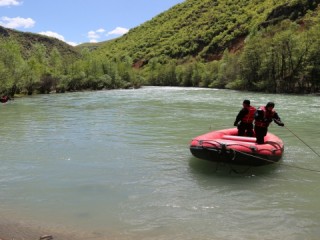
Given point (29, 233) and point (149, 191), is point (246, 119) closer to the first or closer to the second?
point (149, 191)

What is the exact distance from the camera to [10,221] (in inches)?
311

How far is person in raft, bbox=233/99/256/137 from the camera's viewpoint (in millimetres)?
12609

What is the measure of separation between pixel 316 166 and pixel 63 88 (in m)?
64.4

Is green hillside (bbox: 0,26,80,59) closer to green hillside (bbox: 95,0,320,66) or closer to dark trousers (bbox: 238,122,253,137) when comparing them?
green hillside (bbox: 95,0,320,66)

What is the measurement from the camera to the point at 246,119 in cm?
1288

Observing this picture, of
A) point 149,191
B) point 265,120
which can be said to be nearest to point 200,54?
point 265,120

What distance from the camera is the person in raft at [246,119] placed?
12.6m

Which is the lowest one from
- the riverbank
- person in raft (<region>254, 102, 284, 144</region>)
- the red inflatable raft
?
the riverbank

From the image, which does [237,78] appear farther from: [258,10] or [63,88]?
[258,10]

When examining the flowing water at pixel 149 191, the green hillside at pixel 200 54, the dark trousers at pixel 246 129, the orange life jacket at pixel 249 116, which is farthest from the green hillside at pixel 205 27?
the orange life jacket at pixel 249 116

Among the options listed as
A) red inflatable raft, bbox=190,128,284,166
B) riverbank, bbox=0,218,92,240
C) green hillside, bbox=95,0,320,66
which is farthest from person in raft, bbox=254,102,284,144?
green hillside, bbox=95,0,320,66

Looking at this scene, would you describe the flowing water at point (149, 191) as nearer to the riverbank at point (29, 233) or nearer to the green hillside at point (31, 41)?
the riverbank at point (29, 233)

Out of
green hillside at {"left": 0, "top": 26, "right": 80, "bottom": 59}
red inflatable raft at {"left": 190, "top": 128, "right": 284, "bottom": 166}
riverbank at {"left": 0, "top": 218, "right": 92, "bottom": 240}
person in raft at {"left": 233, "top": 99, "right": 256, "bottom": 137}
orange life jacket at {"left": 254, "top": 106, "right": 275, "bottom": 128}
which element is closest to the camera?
riverbank at {"left": 0, "top": 218, "right": 92, "bottom": 240}

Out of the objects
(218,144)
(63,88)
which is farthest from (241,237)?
(63,88)
